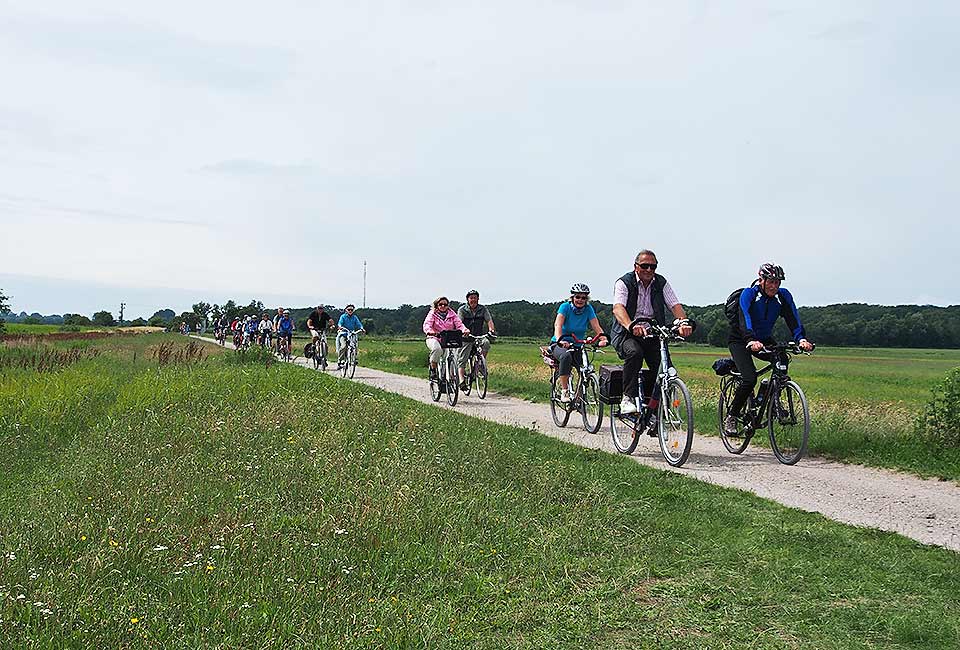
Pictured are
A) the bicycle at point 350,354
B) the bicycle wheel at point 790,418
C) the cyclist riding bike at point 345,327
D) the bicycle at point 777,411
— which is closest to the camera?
the bicycle wheel at point 790,418

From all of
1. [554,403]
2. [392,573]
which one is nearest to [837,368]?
[554,403]

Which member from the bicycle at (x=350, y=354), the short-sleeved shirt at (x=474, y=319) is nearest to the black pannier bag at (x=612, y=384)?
the short-sleeved shirt at (x=474, y=319)

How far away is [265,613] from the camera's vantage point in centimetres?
438

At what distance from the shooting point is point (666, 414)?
9.62 metres

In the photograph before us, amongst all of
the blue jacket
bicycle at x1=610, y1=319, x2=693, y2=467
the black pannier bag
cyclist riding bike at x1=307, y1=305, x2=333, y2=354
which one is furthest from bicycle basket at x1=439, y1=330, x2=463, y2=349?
cyclist riding bike at x1=307, y1=305, x2=333, y2=354

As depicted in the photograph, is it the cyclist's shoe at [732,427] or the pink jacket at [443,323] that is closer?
the cyclist's shoe at [732,427]

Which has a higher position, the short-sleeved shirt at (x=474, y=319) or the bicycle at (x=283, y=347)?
the short-sleeved shirt at (x=474, y=319)

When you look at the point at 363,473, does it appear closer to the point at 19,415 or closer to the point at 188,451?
the point at 188,451

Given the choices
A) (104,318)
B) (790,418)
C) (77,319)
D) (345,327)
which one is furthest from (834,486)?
(104,318)

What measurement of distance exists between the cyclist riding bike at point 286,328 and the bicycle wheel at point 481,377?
578 inches

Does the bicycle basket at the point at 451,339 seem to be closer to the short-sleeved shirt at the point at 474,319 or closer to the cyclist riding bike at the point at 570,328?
the short-sleeved shirt at the point at 474,319

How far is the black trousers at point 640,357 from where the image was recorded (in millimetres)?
9977

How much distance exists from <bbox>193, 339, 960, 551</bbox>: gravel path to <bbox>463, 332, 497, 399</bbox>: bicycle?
222 inches

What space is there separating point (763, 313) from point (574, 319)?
3852 millimetres
